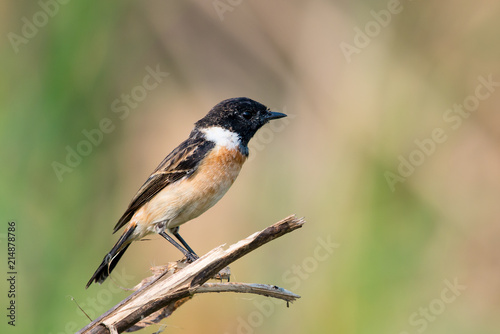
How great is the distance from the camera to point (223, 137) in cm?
358

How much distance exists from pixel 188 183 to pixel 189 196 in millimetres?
86

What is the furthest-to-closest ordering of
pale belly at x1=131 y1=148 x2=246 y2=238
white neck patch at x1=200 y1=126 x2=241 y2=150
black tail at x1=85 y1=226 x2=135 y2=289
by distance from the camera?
white neck patch at x1=200 y1=126 x2=241 y2=150 → pale belly at x1=131 y1=148 x2=246 y2=238 → black tail at x1=85 y1=226 x2=135 y2=289

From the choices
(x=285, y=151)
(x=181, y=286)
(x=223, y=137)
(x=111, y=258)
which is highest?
(x=223, y=137)

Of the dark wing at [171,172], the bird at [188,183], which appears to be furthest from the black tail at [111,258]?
the dark wing at [171,172]

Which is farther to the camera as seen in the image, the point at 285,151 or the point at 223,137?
the point at 285,151

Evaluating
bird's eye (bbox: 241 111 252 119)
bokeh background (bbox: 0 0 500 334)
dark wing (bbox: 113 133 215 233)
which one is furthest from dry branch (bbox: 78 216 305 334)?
bird's eye (bbox: 241 111 252 119)

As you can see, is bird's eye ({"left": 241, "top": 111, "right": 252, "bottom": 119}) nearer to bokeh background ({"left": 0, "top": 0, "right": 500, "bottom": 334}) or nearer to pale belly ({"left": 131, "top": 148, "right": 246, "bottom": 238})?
pale belly ({"left": 131, "top": 148, "right": 246, "bottom": 238})

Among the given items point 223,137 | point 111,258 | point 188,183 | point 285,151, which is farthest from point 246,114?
point 111,258

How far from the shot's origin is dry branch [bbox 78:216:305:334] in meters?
2.31

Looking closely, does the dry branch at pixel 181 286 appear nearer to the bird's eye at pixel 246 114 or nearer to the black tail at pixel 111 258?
the black tail at pixel 111 258

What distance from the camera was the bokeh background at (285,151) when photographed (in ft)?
11.2

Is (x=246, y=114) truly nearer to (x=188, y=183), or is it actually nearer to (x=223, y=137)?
(x=223, y=137)

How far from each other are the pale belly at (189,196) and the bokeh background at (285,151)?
1.32ft

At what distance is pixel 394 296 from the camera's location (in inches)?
142
